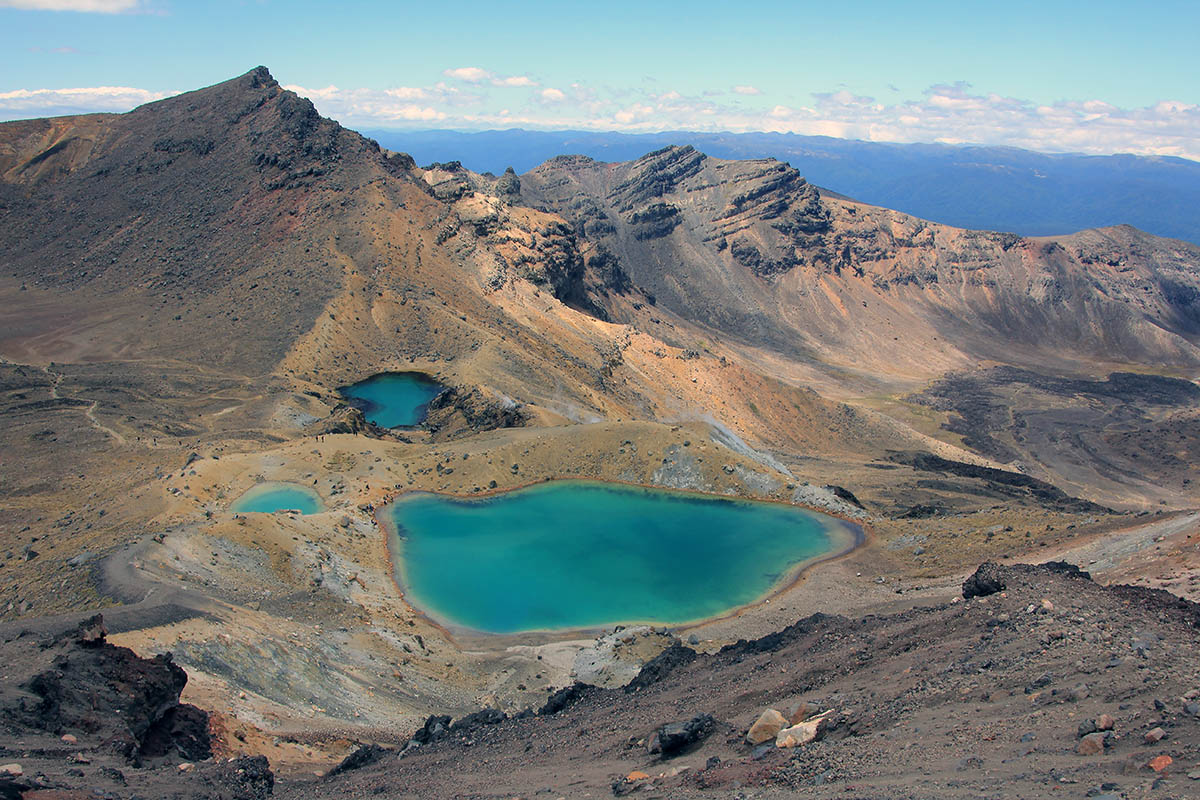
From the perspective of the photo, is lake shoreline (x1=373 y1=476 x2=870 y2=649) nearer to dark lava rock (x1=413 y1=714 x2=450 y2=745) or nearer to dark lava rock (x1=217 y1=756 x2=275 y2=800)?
dark lava rock (x1=413 y1=714 x2=450 y2=745)

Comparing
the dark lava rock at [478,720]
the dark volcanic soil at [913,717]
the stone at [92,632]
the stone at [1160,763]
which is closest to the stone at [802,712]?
the dark volcanic soil at [913,717]

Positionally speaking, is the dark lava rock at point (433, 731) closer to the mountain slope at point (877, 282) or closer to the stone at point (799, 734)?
the stone at point (799, 734)

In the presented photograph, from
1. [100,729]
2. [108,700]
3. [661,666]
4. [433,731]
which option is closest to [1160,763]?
[661,666]

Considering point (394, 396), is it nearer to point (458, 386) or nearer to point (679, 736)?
point (458, 386)

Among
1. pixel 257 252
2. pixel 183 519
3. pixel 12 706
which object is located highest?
pixel 257 252

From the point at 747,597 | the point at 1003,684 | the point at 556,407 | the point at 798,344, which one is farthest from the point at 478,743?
the point at 798,344

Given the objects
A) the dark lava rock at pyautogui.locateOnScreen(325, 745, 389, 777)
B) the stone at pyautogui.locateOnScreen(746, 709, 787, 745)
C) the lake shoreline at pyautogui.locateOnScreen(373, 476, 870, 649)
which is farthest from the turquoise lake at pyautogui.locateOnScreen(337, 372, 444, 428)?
the stone at pyautogui.locateOnScreen(746, 709, 787, 745)

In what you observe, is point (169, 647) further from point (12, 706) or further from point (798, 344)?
point (798, 344)
